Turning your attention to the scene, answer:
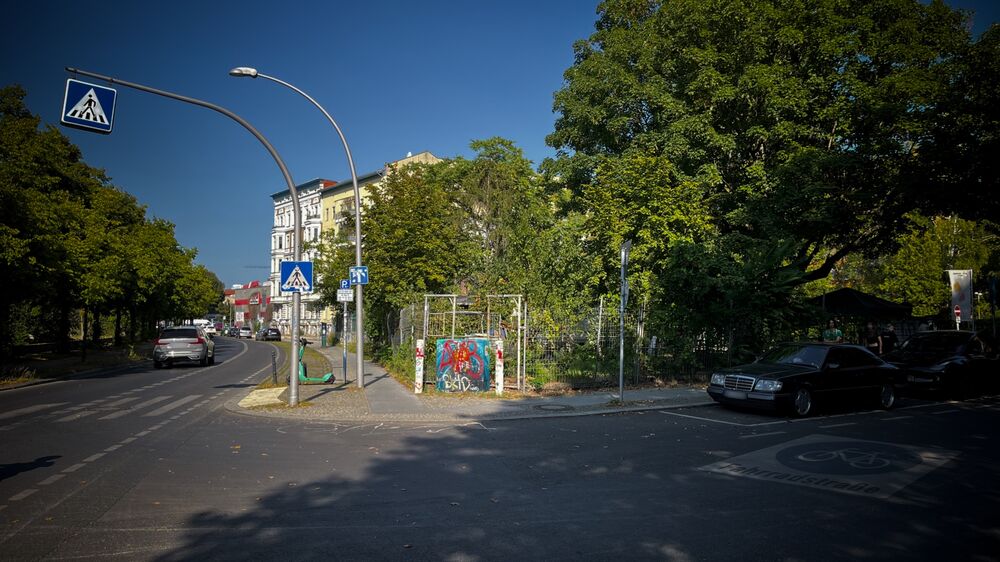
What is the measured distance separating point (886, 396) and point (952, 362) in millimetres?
3532

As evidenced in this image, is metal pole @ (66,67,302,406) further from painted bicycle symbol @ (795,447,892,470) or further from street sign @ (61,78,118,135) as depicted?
painted bicycle symbol @ (795,447,892,470)

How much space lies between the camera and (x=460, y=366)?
51.9 ft

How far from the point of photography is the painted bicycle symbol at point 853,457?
25.6 feet

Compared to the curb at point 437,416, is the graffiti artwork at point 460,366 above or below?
above

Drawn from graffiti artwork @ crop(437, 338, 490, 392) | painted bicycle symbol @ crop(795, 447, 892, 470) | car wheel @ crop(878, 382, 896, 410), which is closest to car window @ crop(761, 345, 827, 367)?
car wheel @ crop(878, 382, 896, 410)

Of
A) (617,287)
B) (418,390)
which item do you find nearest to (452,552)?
(418,390)

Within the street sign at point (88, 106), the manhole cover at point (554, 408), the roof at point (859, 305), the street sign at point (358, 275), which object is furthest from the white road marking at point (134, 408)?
the roof at point (859, 305)

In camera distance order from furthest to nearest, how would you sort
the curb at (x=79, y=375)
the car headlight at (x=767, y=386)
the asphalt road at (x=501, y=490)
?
1. the curb at (x=79, y=375)
2. the car headlight at (x=767, y=386)
3. the asphalt road at (x=501, y=490)

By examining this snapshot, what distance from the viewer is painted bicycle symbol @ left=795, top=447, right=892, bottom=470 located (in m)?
7.79

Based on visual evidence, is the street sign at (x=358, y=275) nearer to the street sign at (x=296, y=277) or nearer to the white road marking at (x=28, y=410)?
the street sign at (x=296, y=277)

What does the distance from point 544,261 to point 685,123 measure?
8595 millimetres

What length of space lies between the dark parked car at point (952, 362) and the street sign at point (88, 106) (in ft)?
60.3

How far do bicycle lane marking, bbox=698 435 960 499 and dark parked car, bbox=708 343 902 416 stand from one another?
2.40 metres

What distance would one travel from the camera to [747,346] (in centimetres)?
1747
